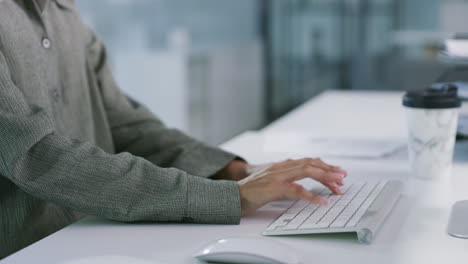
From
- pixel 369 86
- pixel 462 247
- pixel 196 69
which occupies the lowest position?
pixel 369 86

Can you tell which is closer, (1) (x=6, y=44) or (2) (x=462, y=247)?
(2) (x=462, y=247)

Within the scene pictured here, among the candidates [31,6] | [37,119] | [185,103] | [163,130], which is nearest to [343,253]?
[37,119]

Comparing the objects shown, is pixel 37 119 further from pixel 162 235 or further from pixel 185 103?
pixel 185 103

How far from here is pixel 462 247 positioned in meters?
0.92

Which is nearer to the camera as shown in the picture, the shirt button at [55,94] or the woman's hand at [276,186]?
the woman's hand at [276,186]

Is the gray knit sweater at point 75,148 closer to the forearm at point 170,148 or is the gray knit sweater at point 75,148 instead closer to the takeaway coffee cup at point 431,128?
the forearm at point 170,148

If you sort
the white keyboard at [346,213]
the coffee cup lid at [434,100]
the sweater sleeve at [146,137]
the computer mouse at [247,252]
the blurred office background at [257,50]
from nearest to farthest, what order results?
the computer mouse at [247,252]
the white keyboard at [346,213]
the coffee cup lid at [434,100]
the sweater sleeve at [146,137]
the blurred office background at [257,50]

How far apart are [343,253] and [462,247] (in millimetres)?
162

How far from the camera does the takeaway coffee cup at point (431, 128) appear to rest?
1.22 meters

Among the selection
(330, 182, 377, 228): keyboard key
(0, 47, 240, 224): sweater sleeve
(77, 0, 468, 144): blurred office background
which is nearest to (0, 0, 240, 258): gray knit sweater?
(0, 47, 240, 224): sweater sleeve

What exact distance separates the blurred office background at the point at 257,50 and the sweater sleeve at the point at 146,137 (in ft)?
8.79

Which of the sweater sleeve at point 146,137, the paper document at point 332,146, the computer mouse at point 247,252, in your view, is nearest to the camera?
the computer mouse at point 247,252

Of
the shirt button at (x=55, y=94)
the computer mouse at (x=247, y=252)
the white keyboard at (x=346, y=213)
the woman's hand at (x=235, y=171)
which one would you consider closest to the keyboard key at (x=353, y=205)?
the white keyboard at (x=346, y=213)

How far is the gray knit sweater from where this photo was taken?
102 cm
